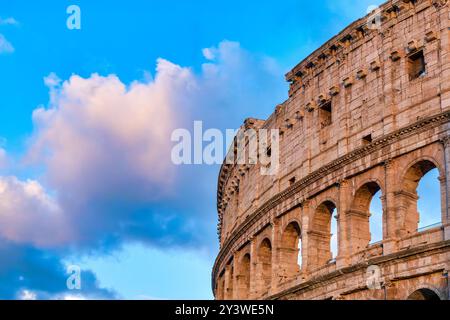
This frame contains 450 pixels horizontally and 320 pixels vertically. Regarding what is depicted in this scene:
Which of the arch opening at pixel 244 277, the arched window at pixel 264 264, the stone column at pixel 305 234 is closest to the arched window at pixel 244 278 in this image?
the arch opening at pixel 244 277

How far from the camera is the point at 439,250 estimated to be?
89.5ft

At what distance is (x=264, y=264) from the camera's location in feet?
128

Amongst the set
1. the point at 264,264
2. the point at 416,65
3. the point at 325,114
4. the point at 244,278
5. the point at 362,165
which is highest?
the point at 416,65

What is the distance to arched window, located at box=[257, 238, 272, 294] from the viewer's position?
38562mm

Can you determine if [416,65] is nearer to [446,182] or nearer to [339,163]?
[339,163]

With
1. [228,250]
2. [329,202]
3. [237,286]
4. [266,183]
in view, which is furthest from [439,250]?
[228,250]

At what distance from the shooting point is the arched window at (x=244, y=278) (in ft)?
137

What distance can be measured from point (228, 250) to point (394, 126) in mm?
16362

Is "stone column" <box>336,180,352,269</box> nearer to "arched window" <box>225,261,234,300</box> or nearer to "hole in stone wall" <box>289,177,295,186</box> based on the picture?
"hole in stone wall" <box>289,177,295,186</box>

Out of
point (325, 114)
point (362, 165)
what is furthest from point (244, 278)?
point (362, 165)

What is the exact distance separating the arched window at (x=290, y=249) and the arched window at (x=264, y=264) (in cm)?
193

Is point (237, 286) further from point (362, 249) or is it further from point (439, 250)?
point (439, 250)

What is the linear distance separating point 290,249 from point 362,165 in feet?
21.8
